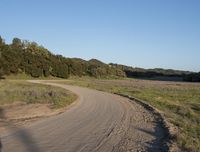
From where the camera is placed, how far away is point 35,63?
94.8 m

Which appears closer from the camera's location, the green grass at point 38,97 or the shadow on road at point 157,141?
the shadow on road at point 157,141

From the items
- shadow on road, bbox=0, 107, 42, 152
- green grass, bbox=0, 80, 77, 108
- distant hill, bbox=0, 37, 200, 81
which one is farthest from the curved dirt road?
distant hill, bbox=0, 37, 200, 81

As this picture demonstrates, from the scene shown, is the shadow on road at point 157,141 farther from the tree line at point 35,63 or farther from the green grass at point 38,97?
the tree line at point 35,63

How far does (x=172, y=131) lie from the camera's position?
15617 millimetres

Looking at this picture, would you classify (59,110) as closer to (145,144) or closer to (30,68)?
(145,144)

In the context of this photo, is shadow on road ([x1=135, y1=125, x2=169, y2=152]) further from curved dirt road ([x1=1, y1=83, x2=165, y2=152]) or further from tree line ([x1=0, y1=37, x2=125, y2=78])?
tree line ([x1=0, y1=37, x2=125, y2=78])

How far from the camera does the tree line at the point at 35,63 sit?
8457cm

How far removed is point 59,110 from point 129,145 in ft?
39.2

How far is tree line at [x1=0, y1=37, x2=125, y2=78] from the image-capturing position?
84575 mm

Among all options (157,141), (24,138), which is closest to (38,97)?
(24,138)

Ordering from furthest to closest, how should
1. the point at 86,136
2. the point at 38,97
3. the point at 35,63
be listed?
1. the point at 35,63
2. the point at 38,97
3. the point at 86,136

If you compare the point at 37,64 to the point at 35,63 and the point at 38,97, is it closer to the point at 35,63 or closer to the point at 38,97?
the point at 35,63

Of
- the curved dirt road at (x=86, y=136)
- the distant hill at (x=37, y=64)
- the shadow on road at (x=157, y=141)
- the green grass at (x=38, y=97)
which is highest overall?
the distant hill at (x=37, y=64)

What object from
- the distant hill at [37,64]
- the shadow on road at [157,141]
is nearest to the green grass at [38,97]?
the shadow on road at [157,141]
